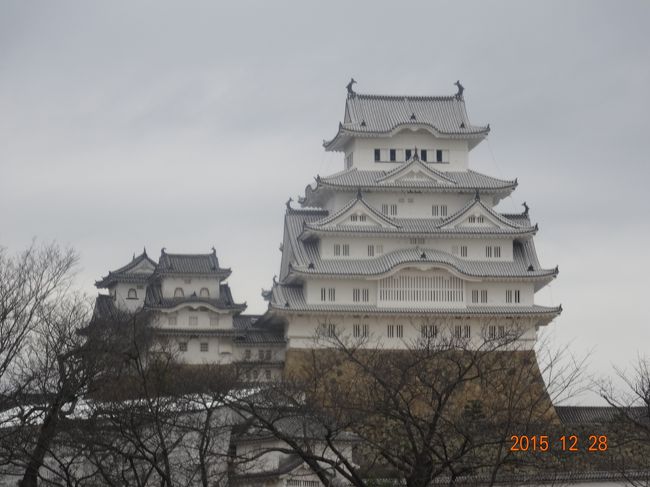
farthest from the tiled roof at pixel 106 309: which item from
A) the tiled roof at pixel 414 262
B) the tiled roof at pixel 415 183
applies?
the tiled roof at pixel 415 183

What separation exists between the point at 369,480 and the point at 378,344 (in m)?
26.7

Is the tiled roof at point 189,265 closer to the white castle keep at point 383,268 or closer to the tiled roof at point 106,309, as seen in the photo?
the white castle keep at point 383,268

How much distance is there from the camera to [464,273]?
2277 inches

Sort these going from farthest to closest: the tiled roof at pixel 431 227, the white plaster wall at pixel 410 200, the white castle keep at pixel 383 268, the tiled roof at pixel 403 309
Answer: the white plaster wall at pixel 410 200
the tiled roof at pixel 431 227
the white castle keep at pixel 383 268
the tiled roof at pixel 403 309

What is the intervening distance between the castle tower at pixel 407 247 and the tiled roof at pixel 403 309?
5 centimetres

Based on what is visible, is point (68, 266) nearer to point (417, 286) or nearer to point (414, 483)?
point (414, 483)

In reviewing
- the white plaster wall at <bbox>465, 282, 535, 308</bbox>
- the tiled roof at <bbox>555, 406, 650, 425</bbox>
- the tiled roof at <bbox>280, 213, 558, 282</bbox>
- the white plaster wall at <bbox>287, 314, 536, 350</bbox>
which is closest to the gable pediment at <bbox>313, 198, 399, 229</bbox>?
the tiled roof at <bbox>280, 213, 558, 282</bbox>

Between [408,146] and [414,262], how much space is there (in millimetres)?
7294

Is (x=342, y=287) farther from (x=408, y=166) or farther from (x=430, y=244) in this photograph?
(x=408, y=166)

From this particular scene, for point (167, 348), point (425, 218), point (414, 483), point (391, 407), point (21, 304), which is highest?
point (425, 218)

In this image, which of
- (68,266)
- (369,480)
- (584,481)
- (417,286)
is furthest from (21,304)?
(417,286)

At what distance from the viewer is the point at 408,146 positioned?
63.1 metres

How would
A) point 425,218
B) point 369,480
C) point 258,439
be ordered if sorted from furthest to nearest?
1. point 425,218
2. point 258,439
3. point 369,480

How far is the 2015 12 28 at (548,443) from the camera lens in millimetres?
28483
